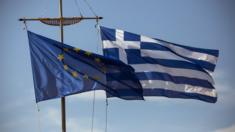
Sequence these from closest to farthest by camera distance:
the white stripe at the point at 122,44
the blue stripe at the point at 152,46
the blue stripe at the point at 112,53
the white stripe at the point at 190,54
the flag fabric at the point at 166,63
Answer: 1. the blue stripe at the point at 112,53
2. the white stripe at the point at 122,44
3. the flag fabric at the point at 166,63
4. the white stripe at the point at 190,54
5. the blue stripe at the point at 152,46

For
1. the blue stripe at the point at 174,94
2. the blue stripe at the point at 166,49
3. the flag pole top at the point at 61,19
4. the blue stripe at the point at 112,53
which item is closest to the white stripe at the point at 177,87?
the blue stripe at the point at 174,94

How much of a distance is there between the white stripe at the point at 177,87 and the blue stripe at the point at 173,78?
170 mm

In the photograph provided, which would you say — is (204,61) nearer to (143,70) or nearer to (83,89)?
(143,70)

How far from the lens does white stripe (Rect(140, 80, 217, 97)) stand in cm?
5581

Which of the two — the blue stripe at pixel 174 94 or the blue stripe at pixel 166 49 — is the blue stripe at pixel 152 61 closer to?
the blue stripe at pixel 166 49

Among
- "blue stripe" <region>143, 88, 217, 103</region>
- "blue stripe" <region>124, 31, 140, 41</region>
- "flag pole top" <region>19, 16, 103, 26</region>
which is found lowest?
"blue stripe" <region>143, 88, 217, 103</region>

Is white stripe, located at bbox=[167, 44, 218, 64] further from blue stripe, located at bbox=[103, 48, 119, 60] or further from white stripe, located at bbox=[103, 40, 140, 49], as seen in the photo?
blue stripe, located at bbox=[103, 48, 119, 60]

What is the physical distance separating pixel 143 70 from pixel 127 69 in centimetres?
180

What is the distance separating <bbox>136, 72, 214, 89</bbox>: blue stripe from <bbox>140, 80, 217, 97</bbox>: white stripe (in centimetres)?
17

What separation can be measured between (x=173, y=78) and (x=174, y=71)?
338mm

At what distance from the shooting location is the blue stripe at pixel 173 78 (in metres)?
55.9

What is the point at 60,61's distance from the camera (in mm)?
53562

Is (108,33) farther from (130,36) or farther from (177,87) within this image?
(177,87)

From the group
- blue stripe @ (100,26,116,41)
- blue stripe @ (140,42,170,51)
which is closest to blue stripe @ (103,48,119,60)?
blue stripe @ (100,26,116,41)
